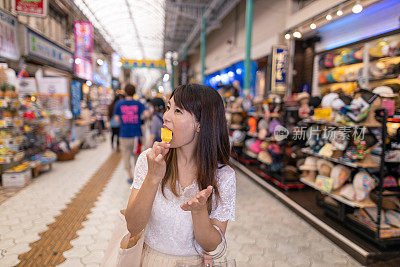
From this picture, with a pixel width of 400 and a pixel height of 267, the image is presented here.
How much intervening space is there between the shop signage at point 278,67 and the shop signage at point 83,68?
22.5ft

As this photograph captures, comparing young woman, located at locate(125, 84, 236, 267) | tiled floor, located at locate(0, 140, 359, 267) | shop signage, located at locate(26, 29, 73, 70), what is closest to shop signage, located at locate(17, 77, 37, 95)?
shop signage, located at locate(26, 29, 73, 70)

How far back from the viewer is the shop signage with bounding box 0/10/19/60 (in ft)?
16.3

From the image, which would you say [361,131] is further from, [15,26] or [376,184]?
[15,26]

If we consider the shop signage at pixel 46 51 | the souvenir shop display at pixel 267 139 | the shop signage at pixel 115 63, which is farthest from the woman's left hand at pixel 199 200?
the shop signage at pixel 115 63

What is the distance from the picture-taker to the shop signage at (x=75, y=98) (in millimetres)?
7946

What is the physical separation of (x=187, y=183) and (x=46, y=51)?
7.45m

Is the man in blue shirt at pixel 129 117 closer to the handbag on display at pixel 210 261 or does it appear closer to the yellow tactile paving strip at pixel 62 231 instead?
the yellow tactile paving strip at pixel 62 231

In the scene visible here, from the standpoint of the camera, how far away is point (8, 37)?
205 inches

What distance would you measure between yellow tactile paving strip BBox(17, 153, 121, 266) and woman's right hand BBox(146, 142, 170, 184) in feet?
6.84

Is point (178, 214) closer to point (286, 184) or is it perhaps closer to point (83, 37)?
point (286, 184)

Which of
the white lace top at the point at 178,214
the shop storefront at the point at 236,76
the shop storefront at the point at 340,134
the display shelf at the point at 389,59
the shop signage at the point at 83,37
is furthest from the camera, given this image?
the shop storefront at the point at 236,76

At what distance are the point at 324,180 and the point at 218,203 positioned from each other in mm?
2576

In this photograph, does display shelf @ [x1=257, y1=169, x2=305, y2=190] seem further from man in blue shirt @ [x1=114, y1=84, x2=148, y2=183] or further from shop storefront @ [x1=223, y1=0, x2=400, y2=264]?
man in blue shirt @ [x1=114, y1=84, x2=148, y2=183]

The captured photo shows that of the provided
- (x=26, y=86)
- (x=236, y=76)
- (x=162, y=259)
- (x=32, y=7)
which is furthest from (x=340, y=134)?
(x=236, y=76)
